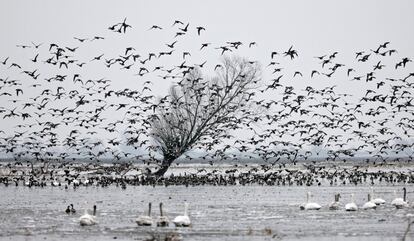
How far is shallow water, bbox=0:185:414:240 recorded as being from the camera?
893 inches

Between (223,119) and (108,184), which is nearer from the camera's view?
(108,184)

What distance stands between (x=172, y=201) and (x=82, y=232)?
15169mm

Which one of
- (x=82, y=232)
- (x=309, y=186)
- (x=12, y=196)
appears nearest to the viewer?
(x=82, y=232)

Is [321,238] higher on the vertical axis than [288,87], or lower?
lower

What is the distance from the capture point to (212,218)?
28.6m

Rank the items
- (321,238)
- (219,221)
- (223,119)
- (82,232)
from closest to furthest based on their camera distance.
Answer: (321,238) → (82,232) → (219,221) → (223,119)

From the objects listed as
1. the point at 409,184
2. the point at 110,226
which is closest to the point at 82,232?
the point at 110,226

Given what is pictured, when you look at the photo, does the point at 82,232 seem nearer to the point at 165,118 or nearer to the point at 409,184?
the point at 409,184

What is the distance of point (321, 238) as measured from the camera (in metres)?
21.7

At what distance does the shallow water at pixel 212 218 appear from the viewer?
2269cm

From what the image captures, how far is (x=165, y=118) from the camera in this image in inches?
2564

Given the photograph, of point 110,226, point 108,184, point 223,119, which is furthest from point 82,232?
point 223,119

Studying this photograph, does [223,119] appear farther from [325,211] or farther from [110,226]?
[110,226]

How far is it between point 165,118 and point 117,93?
2429 centimetres
